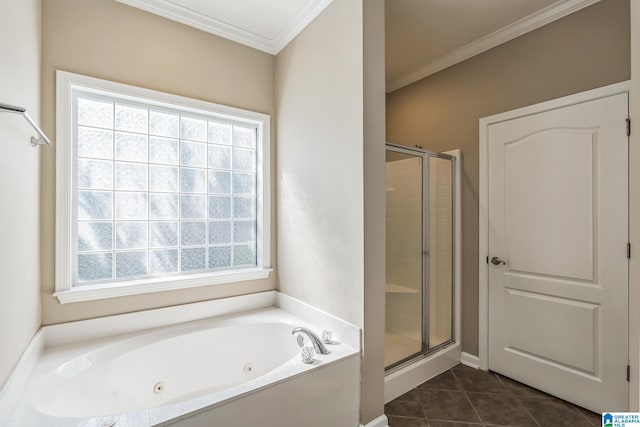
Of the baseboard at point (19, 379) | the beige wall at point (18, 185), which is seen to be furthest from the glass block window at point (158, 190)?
the baseboard at point (19, 379)

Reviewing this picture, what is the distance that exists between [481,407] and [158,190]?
8.56 ft

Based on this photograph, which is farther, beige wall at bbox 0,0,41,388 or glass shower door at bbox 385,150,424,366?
glass shower door at bbox 385,150,424,366

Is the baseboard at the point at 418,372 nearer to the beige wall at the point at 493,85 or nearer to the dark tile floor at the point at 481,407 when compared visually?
the dark tile floor at the point at 481,407

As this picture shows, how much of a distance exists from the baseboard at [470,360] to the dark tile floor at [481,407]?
168 millimetres

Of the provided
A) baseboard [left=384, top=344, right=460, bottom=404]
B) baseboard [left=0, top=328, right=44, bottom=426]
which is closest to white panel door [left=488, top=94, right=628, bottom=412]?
baseboard [left=384, top=344, right=460, bottom=404]

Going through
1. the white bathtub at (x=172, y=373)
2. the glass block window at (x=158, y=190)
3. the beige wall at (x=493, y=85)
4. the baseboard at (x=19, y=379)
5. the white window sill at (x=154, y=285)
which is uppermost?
the beige wall at (x=493, y=85)

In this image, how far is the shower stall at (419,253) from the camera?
221 cm

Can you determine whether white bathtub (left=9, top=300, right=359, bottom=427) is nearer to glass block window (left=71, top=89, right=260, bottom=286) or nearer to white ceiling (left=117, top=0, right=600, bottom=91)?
glass block window (left=71, top=89, right=260, bottom=286)

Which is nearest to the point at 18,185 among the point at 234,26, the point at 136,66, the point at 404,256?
the point at 136,66

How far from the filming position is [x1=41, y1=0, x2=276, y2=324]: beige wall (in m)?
1.68

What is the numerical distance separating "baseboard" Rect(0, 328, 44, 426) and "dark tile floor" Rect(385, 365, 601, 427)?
1816mm

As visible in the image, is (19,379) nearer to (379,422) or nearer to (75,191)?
(75,191)

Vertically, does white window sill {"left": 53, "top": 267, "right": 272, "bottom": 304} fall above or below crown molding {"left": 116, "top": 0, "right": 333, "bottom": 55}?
below

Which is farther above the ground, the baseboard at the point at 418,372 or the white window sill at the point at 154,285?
the white window sill at the point at 154,285
